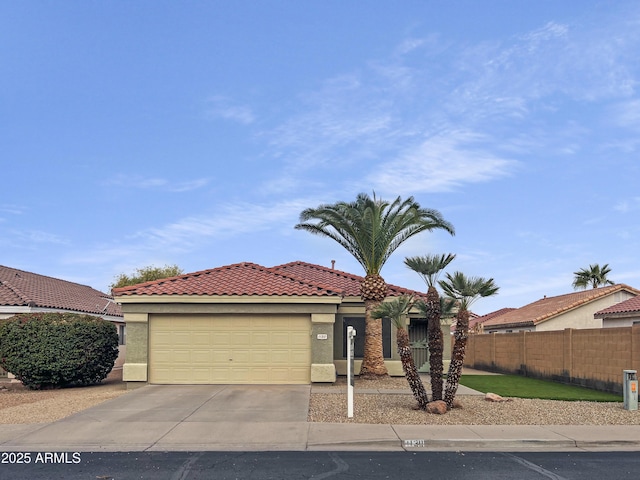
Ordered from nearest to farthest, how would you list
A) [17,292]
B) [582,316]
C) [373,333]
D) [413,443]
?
[413,443], [373,333], [17,292], [582,316]

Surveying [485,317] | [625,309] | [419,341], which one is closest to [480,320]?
[485,317]

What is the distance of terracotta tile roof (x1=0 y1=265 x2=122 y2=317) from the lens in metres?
25.8

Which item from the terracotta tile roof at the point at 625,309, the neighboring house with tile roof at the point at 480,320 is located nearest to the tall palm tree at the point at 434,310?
the terracotta tile roof at the point at 625,309

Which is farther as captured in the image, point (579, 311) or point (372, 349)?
A: point (579, 311)

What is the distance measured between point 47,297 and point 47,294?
3.62 ft

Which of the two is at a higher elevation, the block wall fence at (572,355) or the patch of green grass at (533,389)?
the block wall fence at (572,355)

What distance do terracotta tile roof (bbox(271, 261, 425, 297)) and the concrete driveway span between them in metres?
7.76

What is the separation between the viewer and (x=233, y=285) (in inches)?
859

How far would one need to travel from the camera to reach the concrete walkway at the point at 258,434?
12.0 meters

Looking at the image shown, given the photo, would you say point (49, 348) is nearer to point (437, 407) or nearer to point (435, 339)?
point (435, 339)

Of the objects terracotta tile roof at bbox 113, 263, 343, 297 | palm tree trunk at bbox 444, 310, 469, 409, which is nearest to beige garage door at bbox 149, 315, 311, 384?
terracotta tile roof at bbox 113, 263, 343, 297

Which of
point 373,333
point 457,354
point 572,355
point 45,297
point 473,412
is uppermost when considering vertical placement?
point 45,297

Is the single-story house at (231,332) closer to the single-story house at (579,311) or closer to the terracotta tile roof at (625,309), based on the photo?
the terracotta tile roof at (625,309)

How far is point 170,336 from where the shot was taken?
21422 mm
